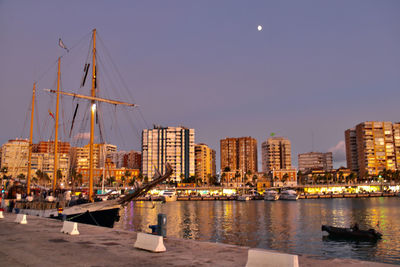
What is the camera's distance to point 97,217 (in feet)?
116

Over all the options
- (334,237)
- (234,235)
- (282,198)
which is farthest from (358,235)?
(282,198)

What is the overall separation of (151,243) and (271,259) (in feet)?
20.9

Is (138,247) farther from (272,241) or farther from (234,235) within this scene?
→ (234,235)

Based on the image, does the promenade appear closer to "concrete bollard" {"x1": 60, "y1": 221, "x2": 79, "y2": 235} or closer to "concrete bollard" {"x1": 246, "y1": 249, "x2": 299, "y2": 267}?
"concrete bollard" {"x1": 60, "y1": 221, "x2": 79, "y2": 235}

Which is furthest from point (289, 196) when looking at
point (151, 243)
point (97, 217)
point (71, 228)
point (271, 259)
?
point (271, 259)

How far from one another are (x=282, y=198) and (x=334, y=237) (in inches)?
4888

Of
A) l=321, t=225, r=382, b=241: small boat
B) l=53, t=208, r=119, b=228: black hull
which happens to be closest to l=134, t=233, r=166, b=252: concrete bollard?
l=53, t=208, r=119, b=228: black hull

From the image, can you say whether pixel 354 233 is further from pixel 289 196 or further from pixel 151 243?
pixel 289 196

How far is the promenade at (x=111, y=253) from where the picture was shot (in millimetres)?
11984

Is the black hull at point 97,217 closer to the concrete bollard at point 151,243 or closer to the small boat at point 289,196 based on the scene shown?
the concrete bollard at point 151,243

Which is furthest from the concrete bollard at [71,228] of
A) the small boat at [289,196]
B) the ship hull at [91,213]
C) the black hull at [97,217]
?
the small boat at [289,196]

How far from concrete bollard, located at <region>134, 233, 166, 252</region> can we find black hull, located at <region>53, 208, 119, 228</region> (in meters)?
19.9

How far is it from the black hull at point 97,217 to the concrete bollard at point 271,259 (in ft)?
86.2

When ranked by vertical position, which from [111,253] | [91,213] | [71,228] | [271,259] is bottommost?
[91,213]
